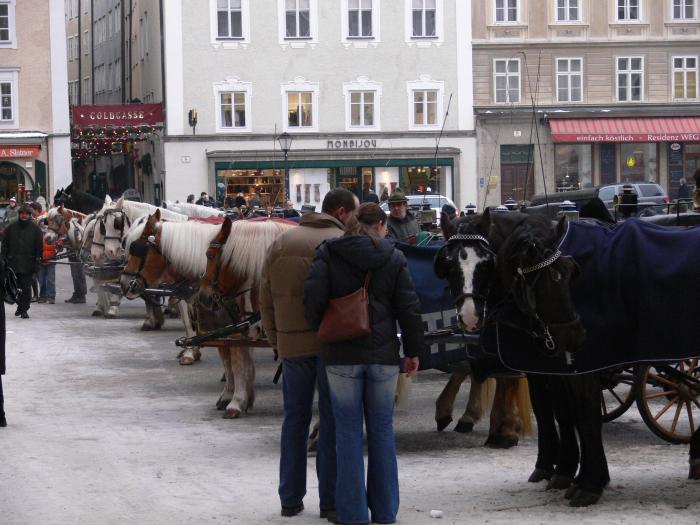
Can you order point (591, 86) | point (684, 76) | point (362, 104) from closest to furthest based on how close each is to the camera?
point (362, 104), point (591, 86), point (684, 76)

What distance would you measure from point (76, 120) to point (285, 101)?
8.02 m

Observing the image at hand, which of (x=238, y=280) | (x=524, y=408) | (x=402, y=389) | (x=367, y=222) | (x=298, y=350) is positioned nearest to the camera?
(x=367, y=222)

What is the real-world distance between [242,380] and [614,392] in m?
3.36

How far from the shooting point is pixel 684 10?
53.7 m

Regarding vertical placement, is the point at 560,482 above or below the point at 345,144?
below

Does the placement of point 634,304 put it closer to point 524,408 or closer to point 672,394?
point 524,408

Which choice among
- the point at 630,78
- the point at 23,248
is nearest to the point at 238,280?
the point at 23,248

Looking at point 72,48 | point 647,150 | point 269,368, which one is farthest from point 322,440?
point 72,48

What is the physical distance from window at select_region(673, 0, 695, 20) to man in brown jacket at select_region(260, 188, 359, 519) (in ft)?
157

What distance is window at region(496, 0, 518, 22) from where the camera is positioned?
53.2 meters

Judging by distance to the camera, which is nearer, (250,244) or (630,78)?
(250,244)

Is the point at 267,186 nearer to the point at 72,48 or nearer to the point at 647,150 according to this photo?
the point at 647,150

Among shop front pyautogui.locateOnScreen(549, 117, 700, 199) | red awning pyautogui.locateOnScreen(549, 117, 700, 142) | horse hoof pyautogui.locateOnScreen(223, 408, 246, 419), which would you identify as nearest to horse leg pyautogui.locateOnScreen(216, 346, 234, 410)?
horse hoof pyautogui.locateOnScreen(223, 408, 246, 419)

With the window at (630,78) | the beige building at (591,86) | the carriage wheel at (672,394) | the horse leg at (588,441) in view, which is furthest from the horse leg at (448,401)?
the window at (630,78)
